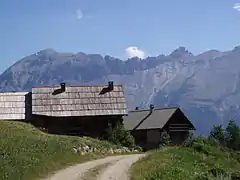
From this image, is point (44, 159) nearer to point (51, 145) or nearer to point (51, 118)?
point (51, 145)

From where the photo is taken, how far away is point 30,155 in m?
29.8

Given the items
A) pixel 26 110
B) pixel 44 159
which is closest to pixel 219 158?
pixel 44 159

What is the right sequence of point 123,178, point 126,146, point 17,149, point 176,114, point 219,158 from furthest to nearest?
point 176,114
point 126,146
point 219,158
point 17,149
point 123,178

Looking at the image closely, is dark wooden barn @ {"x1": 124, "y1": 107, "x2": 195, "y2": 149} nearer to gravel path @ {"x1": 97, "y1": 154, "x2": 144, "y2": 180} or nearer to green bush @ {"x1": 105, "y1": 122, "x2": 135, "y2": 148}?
green bush @ {"x1": 105, "y1": 122, "x2": 135, "y2": 148}

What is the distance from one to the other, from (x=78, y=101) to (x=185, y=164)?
30.2 m

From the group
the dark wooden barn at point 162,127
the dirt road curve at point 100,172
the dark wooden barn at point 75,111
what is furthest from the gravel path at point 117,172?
the dark wooden barn at point 162,127

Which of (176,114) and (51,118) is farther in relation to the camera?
(176,114)

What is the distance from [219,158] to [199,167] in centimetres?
737

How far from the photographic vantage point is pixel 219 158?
42.4 meters

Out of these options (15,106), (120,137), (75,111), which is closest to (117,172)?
(120,137)

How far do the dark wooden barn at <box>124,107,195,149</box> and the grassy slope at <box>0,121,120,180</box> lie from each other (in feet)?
109

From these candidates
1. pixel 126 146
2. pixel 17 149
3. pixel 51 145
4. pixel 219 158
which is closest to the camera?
pixel 17 149

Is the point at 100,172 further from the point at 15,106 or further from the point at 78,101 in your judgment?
the point at 15,106

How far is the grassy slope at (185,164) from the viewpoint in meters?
28.9
